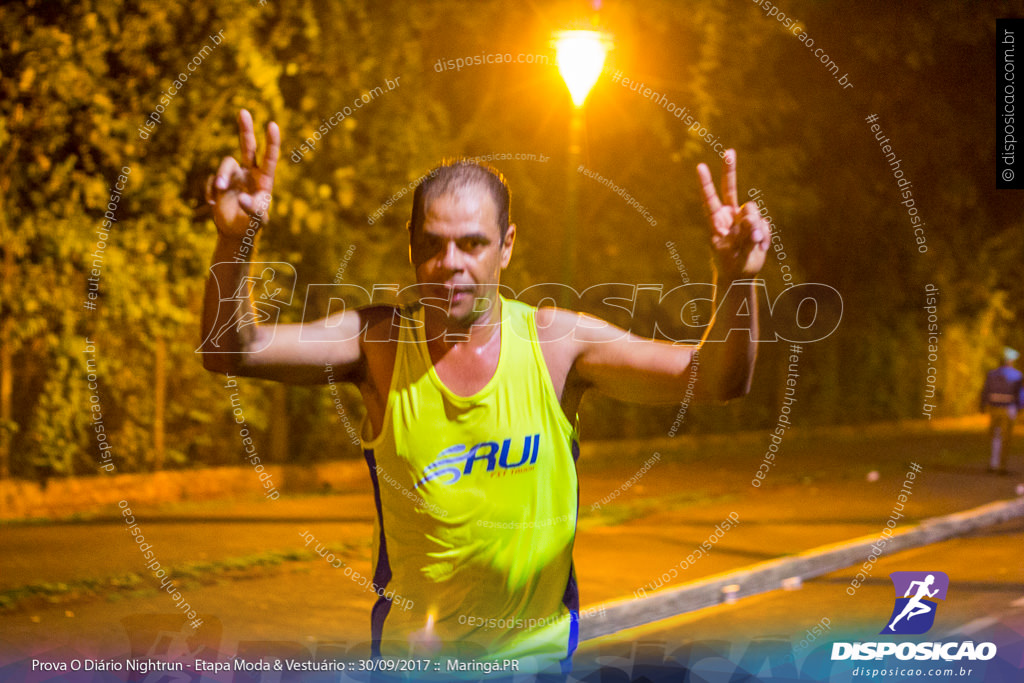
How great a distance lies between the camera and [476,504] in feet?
8.05

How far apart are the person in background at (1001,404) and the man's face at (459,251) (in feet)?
48.7

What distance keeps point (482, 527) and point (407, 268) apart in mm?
10237

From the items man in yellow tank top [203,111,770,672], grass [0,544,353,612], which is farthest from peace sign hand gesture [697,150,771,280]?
grass [0,544,353,612]

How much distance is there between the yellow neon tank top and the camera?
2449 millimetres

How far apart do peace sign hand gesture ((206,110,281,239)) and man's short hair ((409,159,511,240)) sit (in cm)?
36

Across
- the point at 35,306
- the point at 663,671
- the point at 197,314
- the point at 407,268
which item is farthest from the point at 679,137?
the point at 663,671

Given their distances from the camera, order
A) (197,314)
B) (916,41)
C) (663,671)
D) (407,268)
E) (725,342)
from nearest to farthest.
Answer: (725,342)
(663,671)
(197,314)
(407,268)
(916,41)

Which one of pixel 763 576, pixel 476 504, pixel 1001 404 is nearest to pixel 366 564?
pixel 763 576

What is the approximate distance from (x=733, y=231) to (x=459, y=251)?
570 millimetres

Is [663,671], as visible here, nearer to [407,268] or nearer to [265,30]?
[265,30]

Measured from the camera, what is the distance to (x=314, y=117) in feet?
29.9

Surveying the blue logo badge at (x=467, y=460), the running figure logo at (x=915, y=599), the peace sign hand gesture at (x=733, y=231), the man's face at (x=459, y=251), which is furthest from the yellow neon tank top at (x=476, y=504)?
the running figure logo at (x=915, y=599)

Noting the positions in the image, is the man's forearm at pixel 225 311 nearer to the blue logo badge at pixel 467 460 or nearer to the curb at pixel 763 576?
the blue logo badge at pixel 467 460

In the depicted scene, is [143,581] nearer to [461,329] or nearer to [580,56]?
[580,56]
